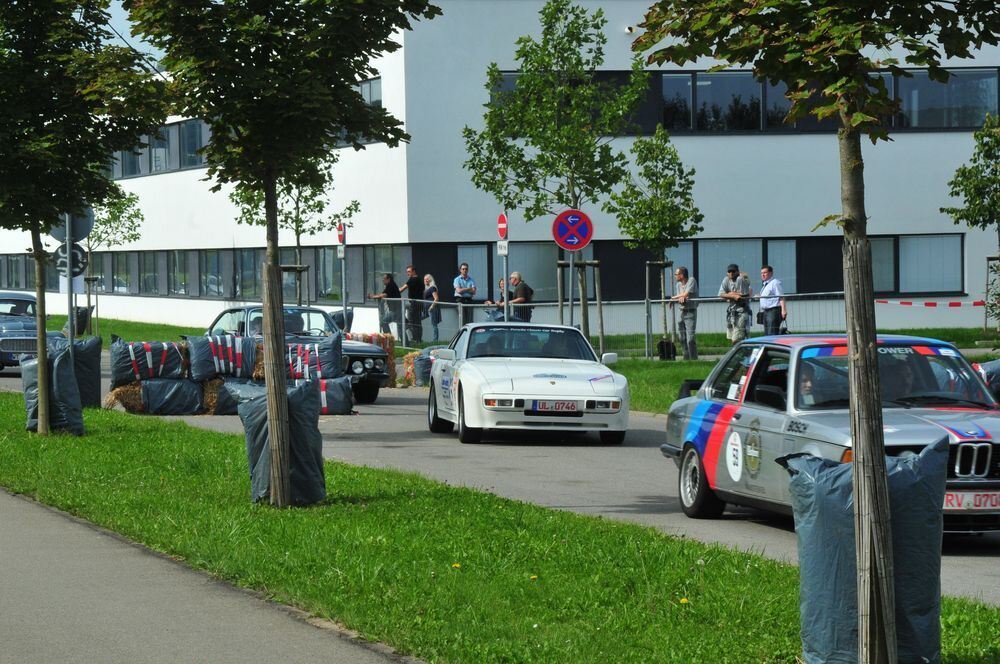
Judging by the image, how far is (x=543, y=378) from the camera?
1744 centimetres

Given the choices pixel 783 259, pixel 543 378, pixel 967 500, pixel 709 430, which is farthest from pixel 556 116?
pixel 967 500

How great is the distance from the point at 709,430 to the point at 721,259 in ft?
101

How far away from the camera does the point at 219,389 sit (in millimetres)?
21578

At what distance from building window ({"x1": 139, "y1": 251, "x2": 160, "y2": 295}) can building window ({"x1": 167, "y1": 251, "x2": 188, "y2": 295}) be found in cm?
134

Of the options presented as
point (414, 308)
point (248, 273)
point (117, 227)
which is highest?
point (117, 227)

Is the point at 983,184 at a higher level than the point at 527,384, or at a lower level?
higher

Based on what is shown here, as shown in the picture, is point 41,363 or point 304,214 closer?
point 41,363

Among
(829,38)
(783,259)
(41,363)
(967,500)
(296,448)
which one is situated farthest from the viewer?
(783,259)

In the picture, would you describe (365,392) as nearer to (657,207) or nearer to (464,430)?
(464,430)

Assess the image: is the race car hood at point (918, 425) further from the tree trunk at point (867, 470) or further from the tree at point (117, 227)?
the tree at point (117, 227)

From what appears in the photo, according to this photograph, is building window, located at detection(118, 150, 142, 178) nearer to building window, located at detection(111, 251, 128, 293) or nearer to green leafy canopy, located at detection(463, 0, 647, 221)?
building window, located at detection(111, 251, 128, 293)

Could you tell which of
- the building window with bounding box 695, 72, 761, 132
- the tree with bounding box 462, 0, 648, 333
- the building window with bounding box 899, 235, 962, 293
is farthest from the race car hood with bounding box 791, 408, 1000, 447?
the building window with bounding box 899, 235, 962, 293

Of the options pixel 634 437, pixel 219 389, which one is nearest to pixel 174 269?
pixel 219 389

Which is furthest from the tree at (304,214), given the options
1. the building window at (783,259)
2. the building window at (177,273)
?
the building window at (783,259)
